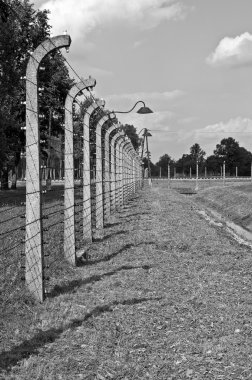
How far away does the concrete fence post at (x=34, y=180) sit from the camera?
7.15 meters

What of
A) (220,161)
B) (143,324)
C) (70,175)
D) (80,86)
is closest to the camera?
(143,324)

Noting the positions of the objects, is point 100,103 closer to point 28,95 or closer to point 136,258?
point 136,258

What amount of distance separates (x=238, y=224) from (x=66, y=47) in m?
20.4

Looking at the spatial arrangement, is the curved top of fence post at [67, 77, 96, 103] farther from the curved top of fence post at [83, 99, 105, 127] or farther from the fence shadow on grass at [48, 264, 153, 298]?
the fence shadow on grass at [48, 264, 153, 298]

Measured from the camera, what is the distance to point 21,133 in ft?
135

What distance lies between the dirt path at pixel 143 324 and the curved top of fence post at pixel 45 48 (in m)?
2.96

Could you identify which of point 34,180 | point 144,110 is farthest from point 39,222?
point 144,110

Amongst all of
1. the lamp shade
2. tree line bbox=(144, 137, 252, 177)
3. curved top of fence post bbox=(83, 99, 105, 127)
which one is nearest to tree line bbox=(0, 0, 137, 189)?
the lamp shade

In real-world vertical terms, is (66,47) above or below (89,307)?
above

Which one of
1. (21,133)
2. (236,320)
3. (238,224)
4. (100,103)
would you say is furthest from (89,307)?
(21,133)

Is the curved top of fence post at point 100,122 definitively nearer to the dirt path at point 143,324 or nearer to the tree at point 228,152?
the dirt path at point 143,324

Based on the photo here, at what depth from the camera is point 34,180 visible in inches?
284

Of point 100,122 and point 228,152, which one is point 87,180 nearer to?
point 100,122

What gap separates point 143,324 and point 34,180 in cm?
231
